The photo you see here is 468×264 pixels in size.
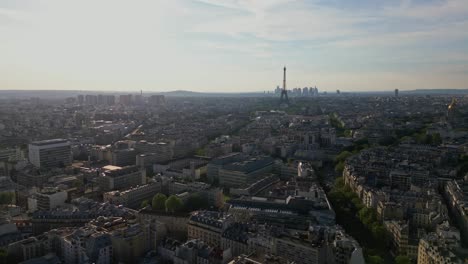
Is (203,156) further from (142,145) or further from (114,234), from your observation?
(114,234)

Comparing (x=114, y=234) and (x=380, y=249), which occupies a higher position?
(x=114, y=234)

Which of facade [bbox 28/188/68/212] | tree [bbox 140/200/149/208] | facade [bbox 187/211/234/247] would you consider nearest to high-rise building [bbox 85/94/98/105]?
facade [bbox 28/188/68/212]

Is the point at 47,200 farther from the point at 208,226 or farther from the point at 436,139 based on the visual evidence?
the point at 436,139

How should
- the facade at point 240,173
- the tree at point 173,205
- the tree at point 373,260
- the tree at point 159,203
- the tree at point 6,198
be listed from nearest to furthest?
the tree at point 373,260
the tree at point 173,205
the tree at point 159,203
the tree at point 6,198
the facade at point 240,173

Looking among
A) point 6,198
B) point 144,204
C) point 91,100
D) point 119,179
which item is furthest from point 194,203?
point 91,100

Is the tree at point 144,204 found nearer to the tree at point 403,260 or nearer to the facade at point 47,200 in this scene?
the facade at point 47,200

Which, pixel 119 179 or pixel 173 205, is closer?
pixel 173 205

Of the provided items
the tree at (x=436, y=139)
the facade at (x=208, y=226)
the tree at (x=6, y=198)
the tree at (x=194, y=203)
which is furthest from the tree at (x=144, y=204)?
the tree at (x=436, y=139)

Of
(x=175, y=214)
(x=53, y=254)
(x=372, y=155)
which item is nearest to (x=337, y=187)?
(x=372, y=155)

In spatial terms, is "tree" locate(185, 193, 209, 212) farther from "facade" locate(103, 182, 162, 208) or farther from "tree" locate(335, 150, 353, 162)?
"tree" locate(335, 150, 353, 162)
